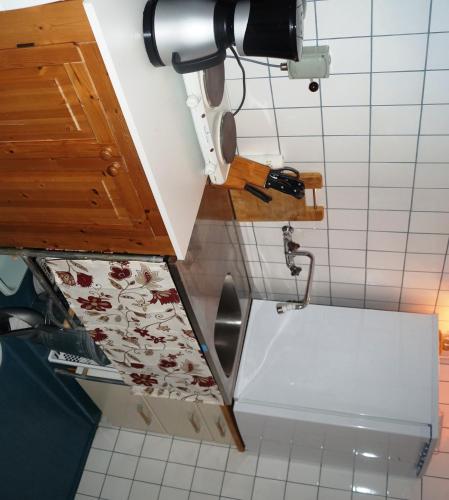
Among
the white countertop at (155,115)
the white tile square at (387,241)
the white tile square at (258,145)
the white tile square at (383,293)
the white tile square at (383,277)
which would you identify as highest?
the white tile square at (258,145)

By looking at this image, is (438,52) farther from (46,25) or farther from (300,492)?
(300,492)

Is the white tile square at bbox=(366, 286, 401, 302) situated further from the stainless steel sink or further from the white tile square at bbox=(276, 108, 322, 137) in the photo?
the white tile square at bbox=(276, 108, 322, 137)

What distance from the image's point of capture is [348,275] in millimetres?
2137

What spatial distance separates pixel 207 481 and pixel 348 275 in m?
1.30

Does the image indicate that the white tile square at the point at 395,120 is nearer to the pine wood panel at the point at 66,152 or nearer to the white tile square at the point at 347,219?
the white tile square at the point at 347,219

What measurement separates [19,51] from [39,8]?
0.10 m

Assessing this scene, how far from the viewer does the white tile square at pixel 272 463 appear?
2275 millimetres

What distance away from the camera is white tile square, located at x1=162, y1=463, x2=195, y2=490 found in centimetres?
236

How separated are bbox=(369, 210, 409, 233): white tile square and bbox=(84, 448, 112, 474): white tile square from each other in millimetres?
1919

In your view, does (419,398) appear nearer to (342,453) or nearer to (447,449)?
(342,453)

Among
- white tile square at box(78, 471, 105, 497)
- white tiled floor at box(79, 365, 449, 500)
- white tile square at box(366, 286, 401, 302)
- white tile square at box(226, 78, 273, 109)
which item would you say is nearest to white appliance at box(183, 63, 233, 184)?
white tile square at box(226, 78, 273, 109)

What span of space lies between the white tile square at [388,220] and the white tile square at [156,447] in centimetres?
164

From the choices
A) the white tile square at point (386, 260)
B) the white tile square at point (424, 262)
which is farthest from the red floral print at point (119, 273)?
the white tile square at point (424, 262)

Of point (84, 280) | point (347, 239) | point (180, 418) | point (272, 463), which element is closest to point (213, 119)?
point (84, 280)
